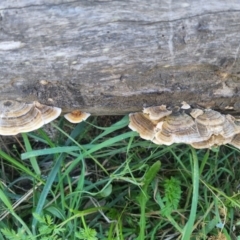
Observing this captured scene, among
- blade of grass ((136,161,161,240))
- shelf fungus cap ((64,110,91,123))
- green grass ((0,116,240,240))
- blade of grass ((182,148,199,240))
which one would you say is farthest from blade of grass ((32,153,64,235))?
blade of grass ((182,148,199,240))

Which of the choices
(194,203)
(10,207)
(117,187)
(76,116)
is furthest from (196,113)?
(10,207)

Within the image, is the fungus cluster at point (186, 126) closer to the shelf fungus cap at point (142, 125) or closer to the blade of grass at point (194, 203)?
the shelf fungus cap at point (142, 125)

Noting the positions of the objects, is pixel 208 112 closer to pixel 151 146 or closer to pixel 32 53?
pixel 151 146

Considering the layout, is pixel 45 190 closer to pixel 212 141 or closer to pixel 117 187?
pixel 117 187

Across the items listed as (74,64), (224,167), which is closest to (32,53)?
(74,64)

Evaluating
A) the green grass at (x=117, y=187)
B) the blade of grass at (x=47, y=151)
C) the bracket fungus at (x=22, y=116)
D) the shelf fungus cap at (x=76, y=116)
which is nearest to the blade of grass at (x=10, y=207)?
the green grass at (x=117, y=187)

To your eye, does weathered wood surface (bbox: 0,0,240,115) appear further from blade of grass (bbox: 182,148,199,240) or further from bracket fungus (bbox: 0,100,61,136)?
blade of grass (bbox: 182,148,199,240)

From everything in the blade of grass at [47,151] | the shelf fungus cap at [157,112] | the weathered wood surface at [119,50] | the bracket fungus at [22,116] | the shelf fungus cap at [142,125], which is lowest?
the blade of grass at [47,151]
